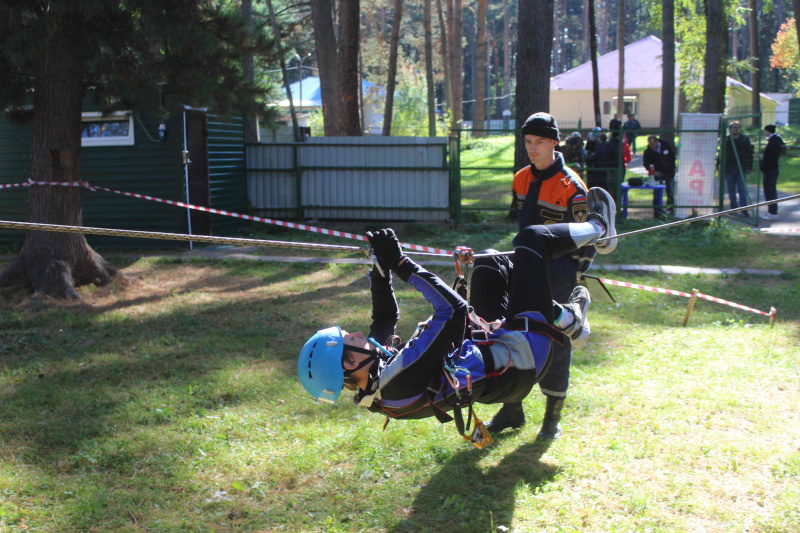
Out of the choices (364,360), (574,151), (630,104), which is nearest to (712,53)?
(574,151)

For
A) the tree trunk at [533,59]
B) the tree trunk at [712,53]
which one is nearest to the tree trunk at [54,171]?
the tree trunk at [533,59]

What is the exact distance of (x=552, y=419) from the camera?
502cm

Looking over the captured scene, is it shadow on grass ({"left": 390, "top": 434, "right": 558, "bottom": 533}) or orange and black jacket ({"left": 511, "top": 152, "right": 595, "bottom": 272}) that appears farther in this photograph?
orange and black jacket ({"left": 511, "top": 152, "right": 595, "bottom": 272})

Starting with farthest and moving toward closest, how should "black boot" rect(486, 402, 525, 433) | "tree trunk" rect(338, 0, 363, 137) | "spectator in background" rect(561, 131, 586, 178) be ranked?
"tree trunk" rect(338, 0, 363, 137) → "spectator in background" rect(561, 131, 586, 178) → "black boot" rect(486, 402, 525, 433)

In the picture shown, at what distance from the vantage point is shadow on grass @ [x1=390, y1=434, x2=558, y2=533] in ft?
12.9

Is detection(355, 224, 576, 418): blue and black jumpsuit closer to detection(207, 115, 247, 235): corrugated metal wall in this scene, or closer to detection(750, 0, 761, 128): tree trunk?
detection(207, 115, 247, 235): corrugated metal wall

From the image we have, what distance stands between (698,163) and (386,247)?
13423 millimetres

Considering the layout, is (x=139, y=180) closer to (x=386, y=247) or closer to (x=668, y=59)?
(x=386, y=247)

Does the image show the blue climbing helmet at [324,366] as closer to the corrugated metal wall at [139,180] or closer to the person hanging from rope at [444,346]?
the person hanging from rope at [444,346]

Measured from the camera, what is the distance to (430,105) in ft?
117

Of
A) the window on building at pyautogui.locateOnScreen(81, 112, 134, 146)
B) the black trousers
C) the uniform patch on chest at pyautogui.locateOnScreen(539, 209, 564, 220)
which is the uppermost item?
the window on building at pyautogui.locateOnScreen(81, 112, 134, 146)

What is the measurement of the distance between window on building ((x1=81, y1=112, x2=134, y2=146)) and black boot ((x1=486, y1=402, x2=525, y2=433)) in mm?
10369

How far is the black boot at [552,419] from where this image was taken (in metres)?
4.98

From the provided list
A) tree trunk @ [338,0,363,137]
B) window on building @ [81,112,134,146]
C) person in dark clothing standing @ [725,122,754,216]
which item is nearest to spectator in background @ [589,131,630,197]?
person in dark clothing standing @ [725,122,754,216]
